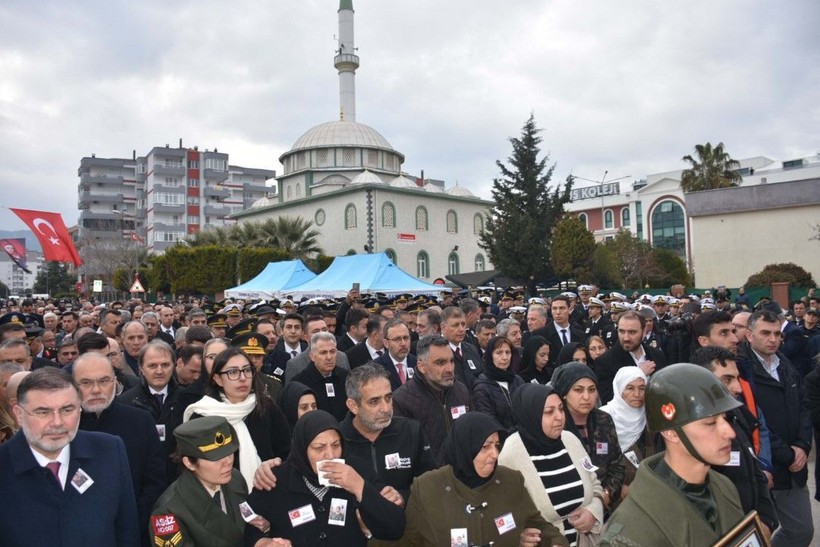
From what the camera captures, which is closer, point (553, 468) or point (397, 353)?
point (553, 468)

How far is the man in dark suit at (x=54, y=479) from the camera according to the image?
286 centimetres

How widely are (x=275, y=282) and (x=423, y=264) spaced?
25.9m

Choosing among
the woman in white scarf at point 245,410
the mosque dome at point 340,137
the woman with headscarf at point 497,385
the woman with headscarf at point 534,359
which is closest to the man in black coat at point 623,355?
the woman with headscarf at point 534,359

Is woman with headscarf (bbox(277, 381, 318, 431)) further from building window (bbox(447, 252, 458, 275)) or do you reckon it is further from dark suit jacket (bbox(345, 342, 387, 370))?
building window (bbox(447, 252, 458, 275))

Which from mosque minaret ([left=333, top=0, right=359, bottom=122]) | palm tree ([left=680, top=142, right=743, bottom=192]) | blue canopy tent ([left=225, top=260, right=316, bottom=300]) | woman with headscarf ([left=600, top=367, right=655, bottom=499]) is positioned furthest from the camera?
mosque minaret ([left=333, top=0, right=359, bottom=122])

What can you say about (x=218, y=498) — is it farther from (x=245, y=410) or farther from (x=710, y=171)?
(x=710, y=171)

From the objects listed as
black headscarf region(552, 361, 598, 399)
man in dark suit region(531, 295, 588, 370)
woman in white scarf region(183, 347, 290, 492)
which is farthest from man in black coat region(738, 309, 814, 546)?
woman in white scarf region(183, 347, 290, 492)

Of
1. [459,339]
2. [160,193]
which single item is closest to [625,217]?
[160,193]

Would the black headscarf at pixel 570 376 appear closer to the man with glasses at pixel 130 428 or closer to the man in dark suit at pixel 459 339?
the man in dark suit at pixel 459 339

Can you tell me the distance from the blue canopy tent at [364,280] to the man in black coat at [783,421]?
17.8 metres

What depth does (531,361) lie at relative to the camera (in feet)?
22.9

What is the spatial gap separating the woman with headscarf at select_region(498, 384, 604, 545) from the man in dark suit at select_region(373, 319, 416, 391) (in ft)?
8.77

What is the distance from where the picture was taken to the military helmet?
2348mm

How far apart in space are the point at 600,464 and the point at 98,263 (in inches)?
2430
